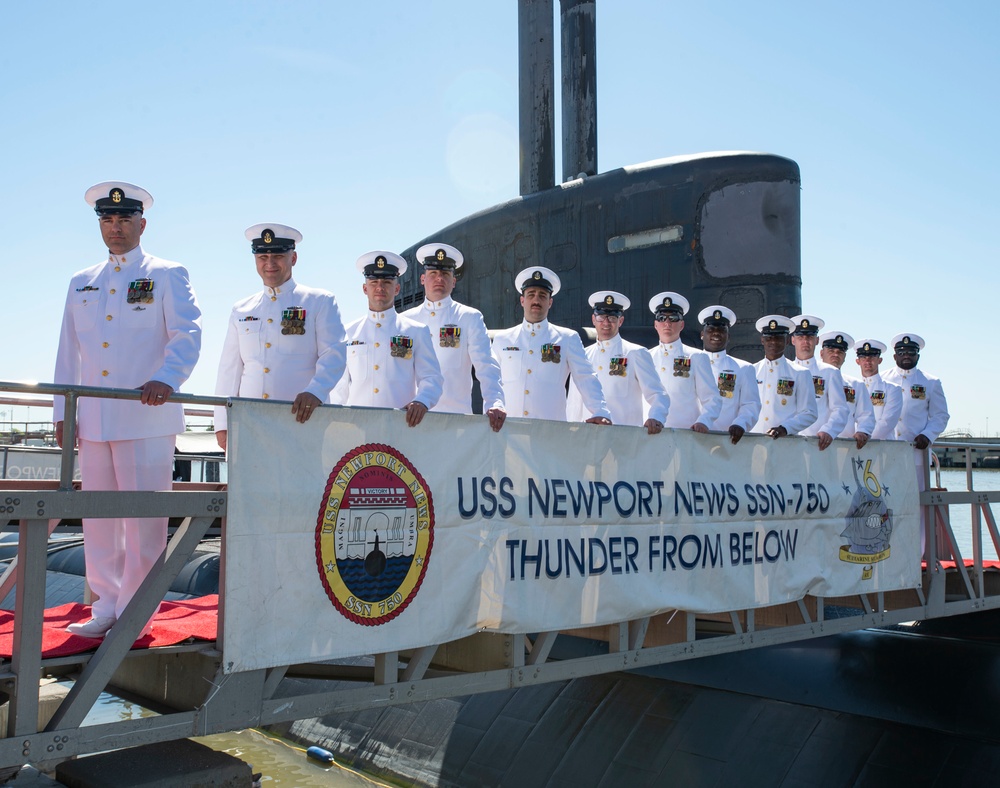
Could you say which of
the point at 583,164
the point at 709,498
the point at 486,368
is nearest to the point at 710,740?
the point at 709,498

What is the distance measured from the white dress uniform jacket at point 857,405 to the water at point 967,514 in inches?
268

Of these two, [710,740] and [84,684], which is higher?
[84,684]

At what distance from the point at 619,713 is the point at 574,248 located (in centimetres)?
503

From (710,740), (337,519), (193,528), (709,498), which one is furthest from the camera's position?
(710,740)

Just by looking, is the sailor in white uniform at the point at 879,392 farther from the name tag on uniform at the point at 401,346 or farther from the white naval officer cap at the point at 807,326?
the name tag on uniform at the point at 401,346

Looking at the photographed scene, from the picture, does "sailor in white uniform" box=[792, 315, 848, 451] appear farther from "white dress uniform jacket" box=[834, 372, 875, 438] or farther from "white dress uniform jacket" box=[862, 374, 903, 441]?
"white dress uniform jacket" box=[862, 374, 903, 441]

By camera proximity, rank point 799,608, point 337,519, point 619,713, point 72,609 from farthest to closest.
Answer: point 619,713, point 799,608, point 72,609, point 337,519

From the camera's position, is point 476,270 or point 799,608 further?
point 476,270

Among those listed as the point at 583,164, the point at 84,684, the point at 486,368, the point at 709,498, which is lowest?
the point at 84,684

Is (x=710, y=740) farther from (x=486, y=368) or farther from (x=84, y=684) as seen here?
(x=84, y=684)

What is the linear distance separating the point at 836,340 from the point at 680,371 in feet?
8.14

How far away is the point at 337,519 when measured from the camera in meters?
4.12

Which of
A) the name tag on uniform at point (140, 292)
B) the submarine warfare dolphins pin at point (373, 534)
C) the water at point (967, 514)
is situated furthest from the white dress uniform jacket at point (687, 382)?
→ the water at point (967, 514)

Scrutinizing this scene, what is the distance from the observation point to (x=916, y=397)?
32.8 ft
